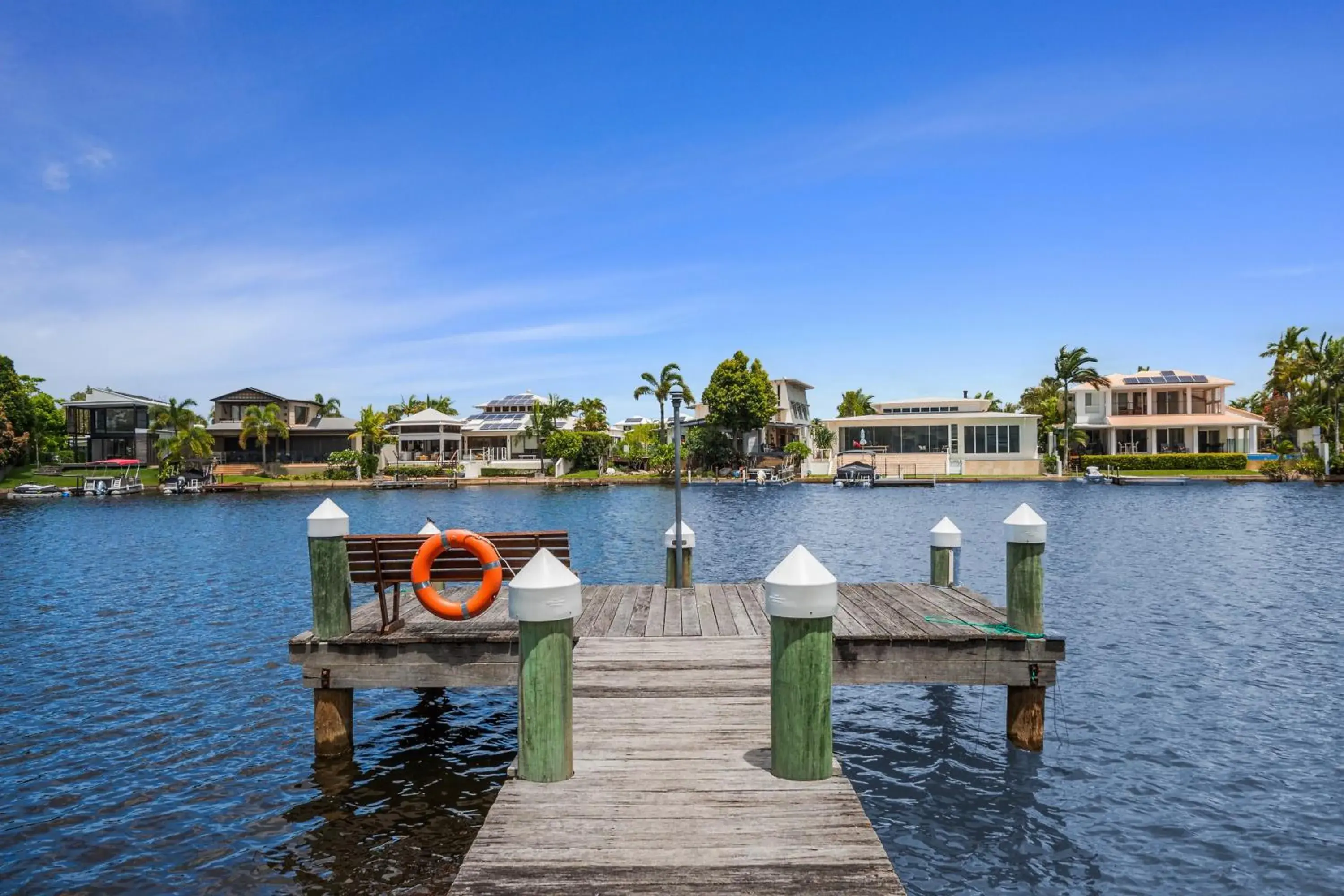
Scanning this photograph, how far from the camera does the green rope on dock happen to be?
9.05 m

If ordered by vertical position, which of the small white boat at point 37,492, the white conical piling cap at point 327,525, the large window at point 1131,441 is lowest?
the small white boat at point 37,492

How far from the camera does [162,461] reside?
82.6 m

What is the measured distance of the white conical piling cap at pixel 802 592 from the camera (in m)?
5.31

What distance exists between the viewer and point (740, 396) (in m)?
83.4

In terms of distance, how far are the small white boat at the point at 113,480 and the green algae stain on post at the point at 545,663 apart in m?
82.9

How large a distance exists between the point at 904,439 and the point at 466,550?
80.7 metres

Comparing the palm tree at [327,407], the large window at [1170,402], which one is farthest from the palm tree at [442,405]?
the large window at [1170,402]

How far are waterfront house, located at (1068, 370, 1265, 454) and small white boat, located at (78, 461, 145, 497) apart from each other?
295ft

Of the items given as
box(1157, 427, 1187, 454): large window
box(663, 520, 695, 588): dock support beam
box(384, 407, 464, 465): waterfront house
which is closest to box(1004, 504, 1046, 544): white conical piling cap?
box(663, 520, 695, 588): dock support beam

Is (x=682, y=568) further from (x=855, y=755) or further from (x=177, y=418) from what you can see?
(x=177, y=418)

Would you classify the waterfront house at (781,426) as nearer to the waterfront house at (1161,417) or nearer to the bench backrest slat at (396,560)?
the waterfront house at (1161,417)

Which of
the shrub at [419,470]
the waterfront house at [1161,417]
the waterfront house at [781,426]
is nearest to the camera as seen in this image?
the waterfront house at [1161,417]

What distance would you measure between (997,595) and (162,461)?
84661 mm

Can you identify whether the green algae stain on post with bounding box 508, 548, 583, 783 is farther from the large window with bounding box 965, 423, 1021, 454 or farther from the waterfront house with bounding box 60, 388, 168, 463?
the waterfront house with bounding box 60, 388, 168, 463
